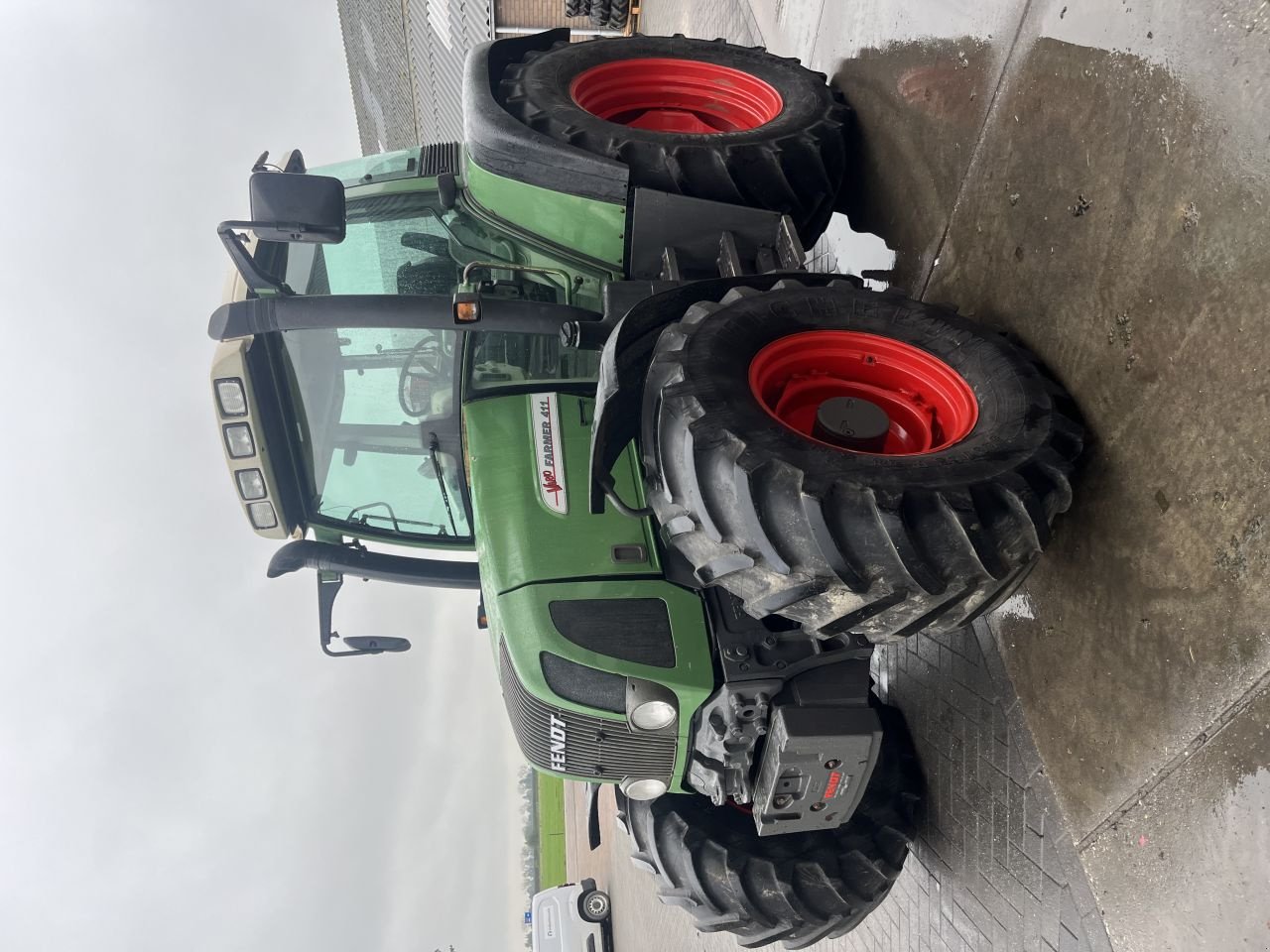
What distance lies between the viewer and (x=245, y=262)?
283 cm

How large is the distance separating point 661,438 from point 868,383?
2.57 feet

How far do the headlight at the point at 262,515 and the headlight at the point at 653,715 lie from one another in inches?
60.9

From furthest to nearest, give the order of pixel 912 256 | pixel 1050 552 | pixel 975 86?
pixel 912 256 → pixel 975 86 → pixel 1050 552

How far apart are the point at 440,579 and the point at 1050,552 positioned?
2354 millimetres

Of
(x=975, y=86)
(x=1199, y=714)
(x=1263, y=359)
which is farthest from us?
(x=975, y=86)

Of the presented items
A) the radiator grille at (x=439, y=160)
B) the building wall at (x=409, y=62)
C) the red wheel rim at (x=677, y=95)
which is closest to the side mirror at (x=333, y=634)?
the radiator grille at (x=439, y=160)

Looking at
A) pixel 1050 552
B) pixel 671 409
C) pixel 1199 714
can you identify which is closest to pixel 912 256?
pixel 1050 552

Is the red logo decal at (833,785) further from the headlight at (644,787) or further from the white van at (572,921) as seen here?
the white van at (572,921)

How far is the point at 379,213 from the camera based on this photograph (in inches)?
131

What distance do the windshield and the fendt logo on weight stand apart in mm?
1009

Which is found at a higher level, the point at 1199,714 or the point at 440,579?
the point at 1199,714

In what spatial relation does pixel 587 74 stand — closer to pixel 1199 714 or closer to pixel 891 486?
pixel 891 486

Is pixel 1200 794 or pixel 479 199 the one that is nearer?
pixel 1200 794

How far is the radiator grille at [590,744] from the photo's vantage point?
2887 mm
